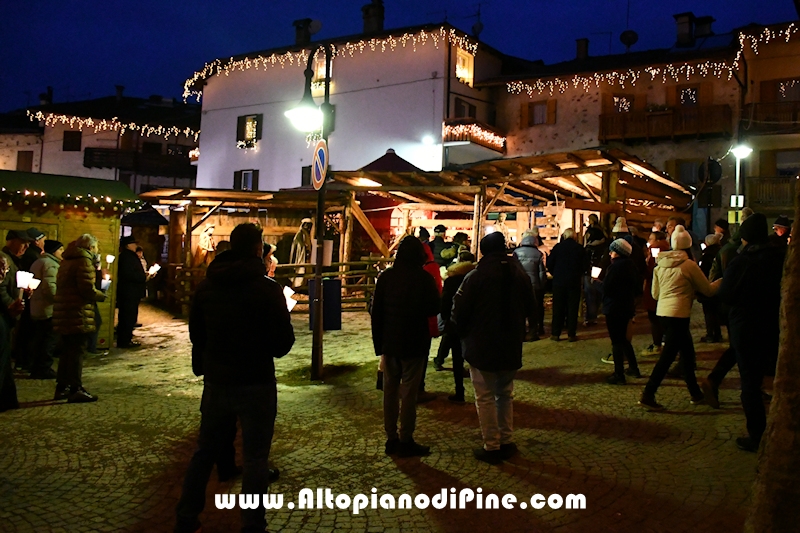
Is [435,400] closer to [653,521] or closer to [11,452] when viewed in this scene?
[653,521]

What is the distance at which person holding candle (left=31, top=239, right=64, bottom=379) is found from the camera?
7898 mm

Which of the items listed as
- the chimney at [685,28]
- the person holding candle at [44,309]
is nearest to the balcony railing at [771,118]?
the chimney at [685,28]

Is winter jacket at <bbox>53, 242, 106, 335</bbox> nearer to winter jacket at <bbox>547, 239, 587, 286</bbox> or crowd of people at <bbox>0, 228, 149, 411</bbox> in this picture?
crowd of people at <bbox>0, 228, 149, 411</bbox>

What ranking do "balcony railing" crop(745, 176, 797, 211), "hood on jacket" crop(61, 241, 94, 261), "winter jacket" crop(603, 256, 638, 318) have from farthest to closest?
"balcony railing" crop(745, 176, 797, 211) → "winter jacket" crop(603, 256, 638, 318) → "hood on jacket" crop(61, 241, 94, 261)

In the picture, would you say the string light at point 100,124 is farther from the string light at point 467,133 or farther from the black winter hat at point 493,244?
the black winter hat at point 493,244

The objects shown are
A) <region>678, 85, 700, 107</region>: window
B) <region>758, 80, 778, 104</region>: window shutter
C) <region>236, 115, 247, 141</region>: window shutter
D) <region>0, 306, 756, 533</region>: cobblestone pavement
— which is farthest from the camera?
<region>236, 115, 247, 141</region>: window shutter

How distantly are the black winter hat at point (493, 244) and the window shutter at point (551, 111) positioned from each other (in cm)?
2492

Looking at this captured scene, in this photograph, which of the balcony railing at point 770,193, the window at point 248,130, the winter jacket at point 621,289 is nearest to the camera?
the winter jacket at point 621,289

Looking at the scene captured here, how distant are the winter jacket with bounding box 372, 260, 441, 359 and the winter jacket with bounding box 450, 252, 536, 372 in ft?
0.89

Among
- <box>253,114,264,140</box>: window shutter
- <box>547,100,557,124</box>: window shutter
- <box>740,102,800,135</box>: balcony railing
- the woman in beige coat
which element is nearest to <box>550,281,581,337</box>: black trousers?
the woman in beige coat

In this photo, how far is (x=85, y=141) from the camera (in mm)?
42812

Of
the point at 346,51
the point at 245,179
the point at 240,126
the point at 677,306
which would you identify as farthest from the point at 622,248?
the point at 240,126

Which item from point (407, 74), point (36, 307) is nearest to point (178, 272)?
point (36, 307)

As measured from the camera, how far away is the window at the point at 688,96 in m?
26.2
